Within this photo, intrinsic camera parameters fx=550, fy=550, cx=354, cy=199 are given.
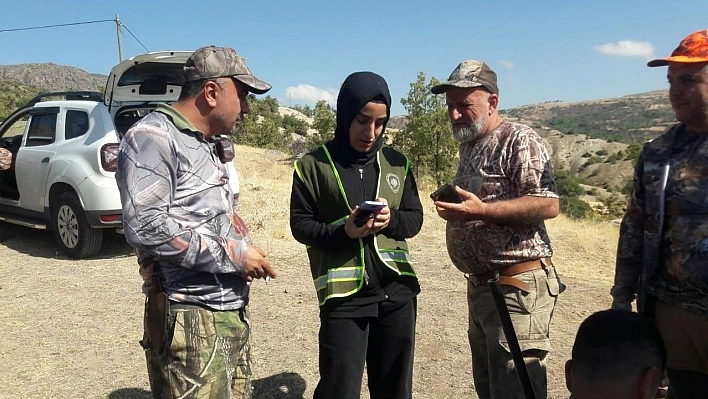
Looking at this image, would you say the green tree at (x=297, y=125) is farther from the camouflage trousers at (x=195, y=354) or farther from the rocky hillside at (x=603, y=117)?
the rocky hillside at (x=603, y=117)

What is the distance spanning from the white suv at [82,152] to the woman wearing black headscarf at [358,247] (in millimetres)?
3778

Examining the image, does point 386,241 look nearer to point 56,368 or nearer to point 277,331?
point 277,331

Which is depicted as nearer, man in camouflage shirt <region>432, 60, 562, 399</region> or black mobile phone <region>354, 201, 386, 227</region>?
black mobile phone <region>354, 201, 386, 227</region>

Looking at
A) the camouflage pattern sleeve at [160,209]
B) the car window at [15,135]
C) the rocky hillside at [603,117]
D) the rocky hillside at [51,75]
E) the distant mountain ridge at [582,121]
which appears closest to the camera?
the camouflage pattern sleeve at [160,209]

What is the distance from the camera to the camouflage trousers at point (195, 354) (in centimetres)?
208

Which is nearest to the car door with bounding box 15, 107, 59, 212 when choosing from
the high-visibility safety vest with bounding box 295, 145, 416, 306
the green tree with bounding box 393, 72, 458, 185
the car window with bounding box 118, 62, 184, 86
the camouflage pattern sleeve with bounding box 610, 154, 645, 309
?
the car window with bounding box 118, 62, 184, 86

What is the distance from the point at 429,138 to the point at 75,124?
1569 centimetres

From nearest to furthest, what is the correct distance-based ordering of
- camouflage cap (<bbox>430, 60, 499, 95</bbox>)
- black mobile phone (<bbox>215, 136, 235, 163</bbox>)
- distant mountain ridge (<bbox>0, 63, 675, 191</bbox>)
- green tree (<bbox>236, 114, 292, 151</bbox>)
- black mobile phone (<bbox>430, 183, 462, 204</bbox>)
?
black mobile phone (<bbox>215, 136, 235, 163</bbox>) → black mobile phone (<bbox>430, 183, 462, 204</bbox>) → camouflage cap (<bbox>430, 60, 499, 95</bbox>) → green tree (<bbox>236, 114, 292, 151</bbox>) → distant mountain ridge (<bbox>0, 63, 675, 191</bbox>)

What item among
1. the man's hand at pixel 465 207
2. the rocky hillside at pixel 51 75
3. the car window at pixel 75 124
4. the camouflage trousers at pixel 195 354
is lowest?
the camouflage trousers at pixel 195 354

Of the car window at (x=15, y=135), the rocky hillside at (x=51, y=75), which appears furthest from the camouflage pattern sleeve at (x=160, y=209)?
the rocky hillside at (x=51, y=75)

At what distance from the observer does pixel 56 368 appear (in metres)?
4.21

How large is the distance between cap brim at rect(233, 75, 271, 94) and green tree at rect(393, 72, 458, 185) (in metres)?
18.3

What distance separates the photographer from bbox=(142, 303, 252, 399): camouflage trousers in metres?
2.08

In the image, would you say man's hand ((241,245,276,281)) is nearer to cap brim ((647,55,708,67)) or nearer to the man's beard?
the man's beard
